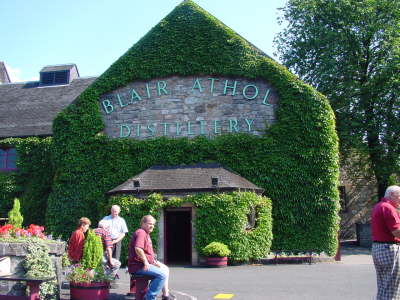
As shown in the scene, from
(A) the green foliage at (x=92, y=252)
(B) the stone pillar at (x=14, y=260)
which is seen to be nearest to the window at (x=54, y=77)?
(A) the green foliage at (x=92, y=252)

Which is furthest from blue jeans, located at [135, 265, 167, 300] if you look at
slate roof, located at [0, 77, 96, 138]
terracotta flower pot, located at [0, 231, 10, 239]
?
slate roof, located at [0, 77, 96, 138]

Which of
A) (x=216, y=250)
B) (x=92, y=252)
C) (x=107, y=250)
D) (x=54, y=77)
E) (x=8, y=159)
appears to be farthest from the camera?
(x=54, y=77)

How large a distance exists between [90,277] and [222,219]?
9.03 metres

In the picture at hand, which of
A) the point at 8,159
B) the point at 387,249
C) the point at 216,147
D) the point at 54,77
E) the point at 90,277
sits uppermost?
the point at 54,77

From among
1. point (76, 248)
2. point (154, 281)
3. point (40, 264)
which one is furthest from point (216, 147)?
point (40, 264)

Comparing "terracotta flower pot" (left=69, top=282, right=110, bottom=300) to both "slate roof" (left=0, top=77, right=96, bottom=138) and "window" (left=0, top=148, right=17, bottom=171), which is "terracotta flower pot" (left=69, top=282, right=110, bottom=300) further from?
"window" (left=0, top=148, right=17, bottom=171)

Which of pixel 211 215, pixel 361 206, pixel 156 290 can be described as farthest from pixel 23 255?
pixel 361 206

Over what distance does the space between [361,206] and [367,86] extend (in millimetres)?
10853

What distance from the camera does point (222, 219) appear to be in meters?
17.0

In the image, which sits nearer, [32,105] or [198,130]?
[198,130]

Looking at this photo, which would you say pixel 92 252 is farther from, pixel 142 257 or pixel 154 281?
pixel 154 281

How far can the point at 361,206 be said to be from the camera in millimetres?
33531

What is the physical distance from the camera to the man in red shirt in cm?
679

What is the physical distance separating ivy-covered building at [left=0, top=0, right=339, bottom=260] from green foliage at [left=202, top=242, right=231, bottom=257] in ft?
7.49
